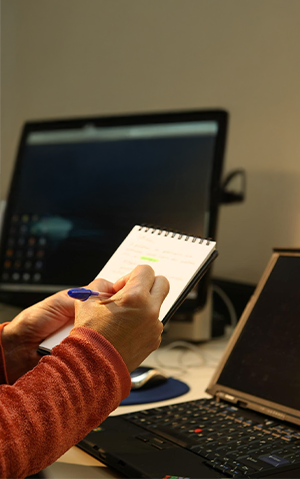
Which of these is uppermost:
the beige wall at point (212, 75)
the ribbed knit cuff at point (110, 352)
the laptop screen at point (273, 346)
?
the beige wall at point (212, 75)

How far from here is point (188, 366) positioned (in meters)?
0.91

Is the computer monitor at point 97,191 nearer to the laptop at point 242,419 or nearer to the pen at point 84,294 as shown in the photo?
the laptop at point 242,419

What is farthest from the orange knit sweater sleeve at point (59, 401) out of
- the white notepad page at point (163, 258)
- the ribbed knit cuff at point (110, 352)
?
the white notepad page at point (163, 258)

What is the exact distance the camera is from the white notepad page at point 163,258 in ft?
1.83

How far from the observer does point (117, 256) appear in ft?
2.05

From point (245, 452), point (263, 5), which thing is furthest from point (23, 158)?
point (245, 452)

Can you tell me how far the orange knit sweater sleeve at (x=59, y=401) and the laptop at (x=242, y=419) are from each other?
83mm

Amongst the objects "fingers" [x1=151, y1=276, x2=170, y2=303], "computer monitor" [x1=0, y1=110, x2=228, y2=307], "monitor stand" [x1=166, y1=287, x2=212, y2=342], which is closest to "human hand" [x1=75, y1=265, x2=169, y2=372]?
"fingers" [x1=151, y1=276, x2=170, y2=303]

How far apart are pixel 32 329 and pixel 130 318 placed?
8.0 inches

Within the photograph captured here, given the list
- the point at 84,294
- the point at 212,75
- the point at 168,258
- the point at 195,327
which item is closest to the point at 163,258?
the point at 168,258

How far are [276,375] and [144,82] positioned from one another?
3.21 feet

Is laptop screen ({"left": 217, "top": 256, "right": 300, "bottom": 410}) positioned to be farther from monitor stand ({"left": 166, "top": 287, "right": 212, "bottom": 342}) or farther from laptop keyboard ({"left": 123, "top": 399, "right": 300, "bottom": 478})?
monitor stand ({"left": 166, "top": 287, "right": 212, "bottom": 342})

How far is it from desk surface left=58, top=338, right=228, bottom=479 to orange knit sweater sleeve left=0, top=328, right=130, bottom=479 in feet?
0.42

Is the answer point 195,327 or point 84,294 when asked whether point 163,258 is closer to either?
point 84,294
